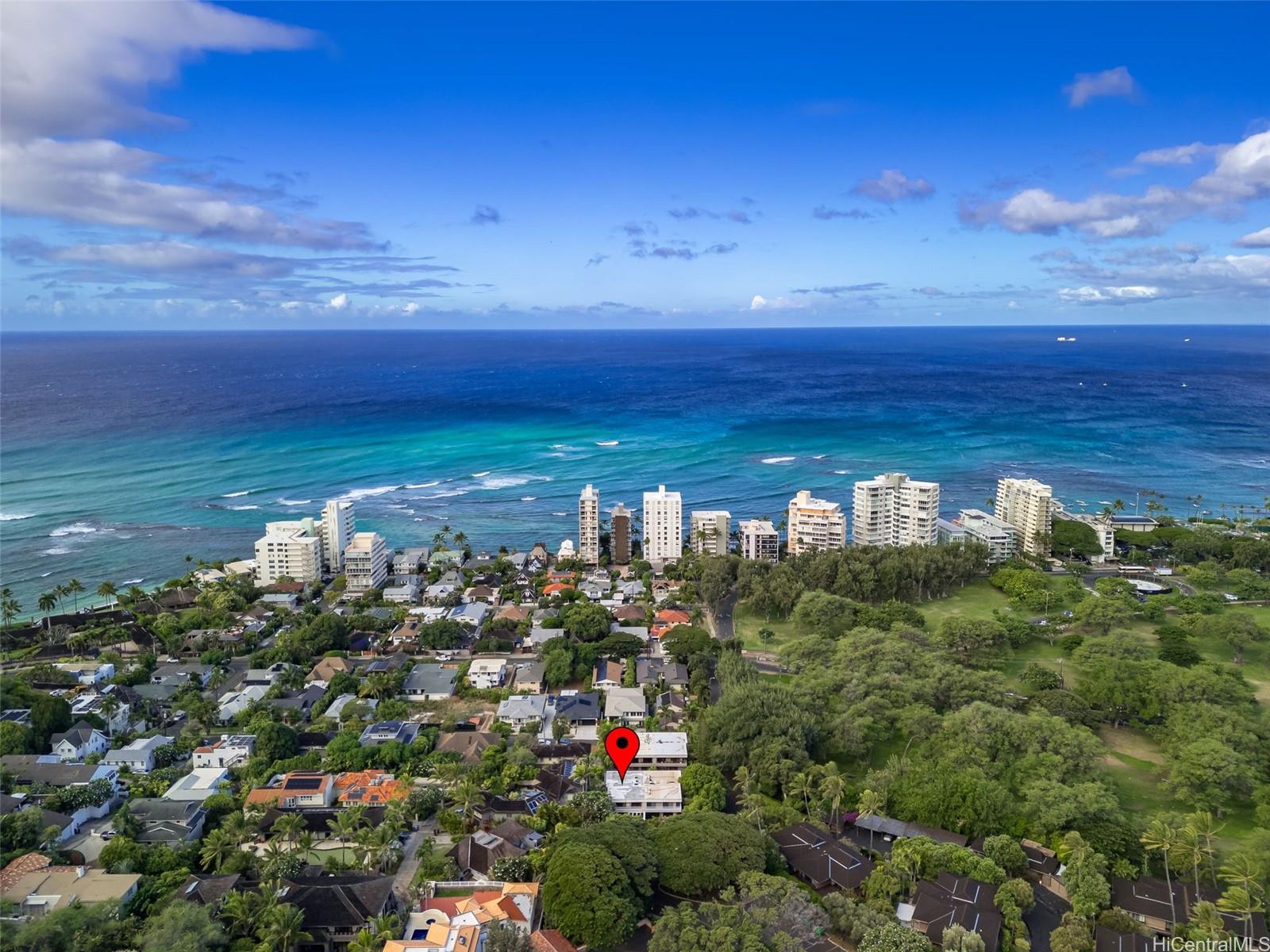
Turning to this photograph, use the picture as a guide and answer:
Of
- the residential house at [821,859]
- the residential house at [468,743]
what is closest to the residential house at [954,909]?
the residential house at [821,859]

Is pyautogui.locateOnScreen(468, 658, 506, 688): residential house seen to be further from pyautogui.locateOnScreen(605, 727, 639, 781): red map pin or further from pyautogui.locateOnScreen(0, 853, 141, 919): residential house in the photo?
pyautogui.locateOnScreen(0, 853, 141, 919): residential house

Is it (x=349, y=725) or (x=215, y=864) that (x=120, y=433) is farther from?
(x=215, y=864)

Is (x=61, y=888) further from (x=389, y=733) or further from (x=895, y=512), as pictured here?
(x=895, y=512)

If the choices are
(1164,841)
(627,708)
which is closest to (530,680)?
(627,708)

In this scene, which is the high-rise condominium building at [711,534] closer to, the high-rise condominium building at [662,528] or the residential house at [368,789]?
the high-rise condominium building at [662,528]

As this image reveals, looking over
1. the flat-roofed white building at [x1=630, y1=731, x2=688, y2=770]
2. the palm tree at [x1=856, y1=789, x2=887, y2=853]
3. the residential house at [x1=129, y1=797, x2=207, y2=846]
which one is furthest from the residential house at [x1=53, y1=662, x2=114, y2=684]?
the palm tree at [x1=856, y1=789, x2=887, y2=853]
